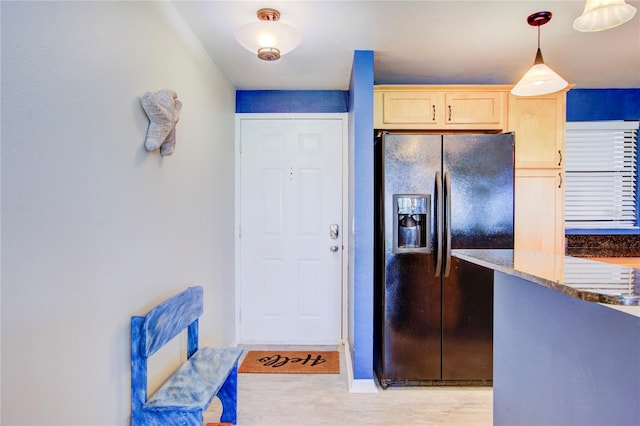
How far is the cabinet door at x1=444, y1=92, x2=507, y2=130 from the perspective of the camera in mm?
2588

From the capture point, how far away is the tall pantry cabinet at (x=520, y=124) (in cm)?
254

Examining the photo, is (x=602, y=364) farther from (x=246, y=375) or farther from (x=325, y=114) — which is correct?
(x=325, y=114)

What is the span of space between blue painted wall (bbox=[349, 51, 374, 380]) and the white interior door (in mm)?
803

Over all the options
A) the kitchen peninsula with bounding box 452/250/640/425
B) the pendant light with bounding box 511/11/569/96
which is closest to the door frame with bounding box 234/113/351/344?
the pendant light with bounding box 511/11/569/96

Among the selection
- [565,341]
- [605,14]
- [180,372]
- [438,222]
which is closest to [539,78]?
[605,14]

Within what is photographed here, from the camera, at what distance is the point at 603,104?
3.06 meters

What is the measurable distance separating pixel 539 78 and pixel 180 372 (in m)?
2.39

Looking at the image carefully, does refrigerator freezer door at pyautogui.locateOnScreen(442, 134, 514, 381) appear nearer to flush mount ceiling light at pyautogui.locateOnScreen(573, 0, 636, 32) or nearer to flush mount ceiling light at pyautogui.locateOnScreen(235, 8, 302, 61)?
flush mount ceiling light at pyautogui.locateOnScreen(573, 0, 636, 32)

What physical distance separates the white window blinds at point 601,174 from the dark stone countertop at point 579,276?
2.34m

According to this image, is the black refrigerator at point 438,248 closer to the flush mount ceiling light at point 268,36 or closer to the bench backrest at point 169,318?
the flush mount ceiling light at point 268,36

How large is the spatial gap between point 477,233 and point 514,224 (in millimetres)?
314

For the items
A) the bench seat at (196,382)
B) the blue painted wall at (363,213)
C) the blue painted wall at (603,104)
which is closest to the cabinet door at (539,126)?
the blue painted wall at (603,104)

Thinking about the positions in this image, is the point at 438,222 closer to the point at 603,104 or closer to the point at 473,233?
the point at 473,233

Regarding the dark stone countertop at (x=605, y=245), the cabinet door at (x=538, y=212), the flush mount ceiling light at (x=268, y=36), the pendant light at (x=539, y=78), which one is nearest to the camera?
the flush mount ceiling light at (x=268, y=36)
